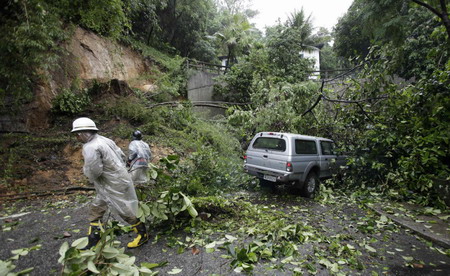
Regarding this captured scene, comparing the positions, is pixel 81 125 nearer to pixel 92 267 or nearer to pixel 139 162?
pixel 139 162

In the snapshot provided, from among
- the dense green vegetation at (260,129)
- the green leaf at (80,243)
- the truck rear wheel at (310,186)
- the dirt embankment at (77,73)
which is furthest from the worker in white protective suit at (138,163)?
the dirt embankment at (77,73)

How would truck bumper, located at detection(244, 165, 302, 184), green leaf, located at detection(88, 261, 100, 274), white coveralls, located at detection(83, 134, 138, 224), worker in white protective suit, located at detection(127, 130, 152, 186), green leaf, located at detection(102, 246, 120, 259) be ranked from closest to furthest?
1. green leaf, located at detection(88, 261, 100, 274)
2. green leaf, located at detection(102, 246, 120, 259)
3. white coveralls, located at detection(83, 134, 138, 224)
4. worker in white protective suit, located at detection(127, 130, 152, 186)
5. truck bumper, located at detection(244, 165, 302, 184)

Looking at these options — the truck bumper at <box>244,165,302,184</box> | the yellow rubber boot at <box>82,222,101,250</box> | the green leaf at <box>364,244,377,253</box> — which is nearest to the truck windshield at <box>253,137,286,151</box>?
the truck bumper at <box>244,165,302,184</box>

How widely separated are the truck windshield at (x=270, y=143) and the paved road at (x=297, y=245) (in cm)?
172

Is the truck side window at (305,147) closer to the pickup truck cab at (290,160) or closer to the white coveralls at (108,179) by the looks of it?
the pickup truck cab at (290,160)

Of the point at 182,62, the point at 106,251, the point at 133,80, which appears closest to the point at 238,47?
the point at 182,62

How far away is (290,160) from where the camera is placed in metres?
6.09

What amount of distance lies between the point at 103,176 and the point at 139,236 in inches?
42.4

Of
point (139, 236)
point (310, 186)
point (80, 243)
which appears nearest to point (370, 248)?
point (310, 186)

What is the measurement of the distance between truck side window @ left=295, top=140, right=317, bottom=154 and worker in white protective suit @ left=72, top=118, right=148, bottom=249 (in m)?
4.41

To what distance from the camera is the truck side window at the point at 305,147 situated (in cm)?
644

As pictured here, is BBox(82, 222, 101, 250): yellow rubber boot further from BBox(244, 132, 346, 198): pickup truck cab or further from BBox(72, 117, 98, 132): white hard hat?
BBox(244, 132, 346, 198): pickup truck cab

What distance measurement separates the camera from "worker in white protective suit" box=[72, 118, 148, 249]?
120 inches

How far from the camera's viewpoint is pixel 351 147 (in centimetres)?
797
